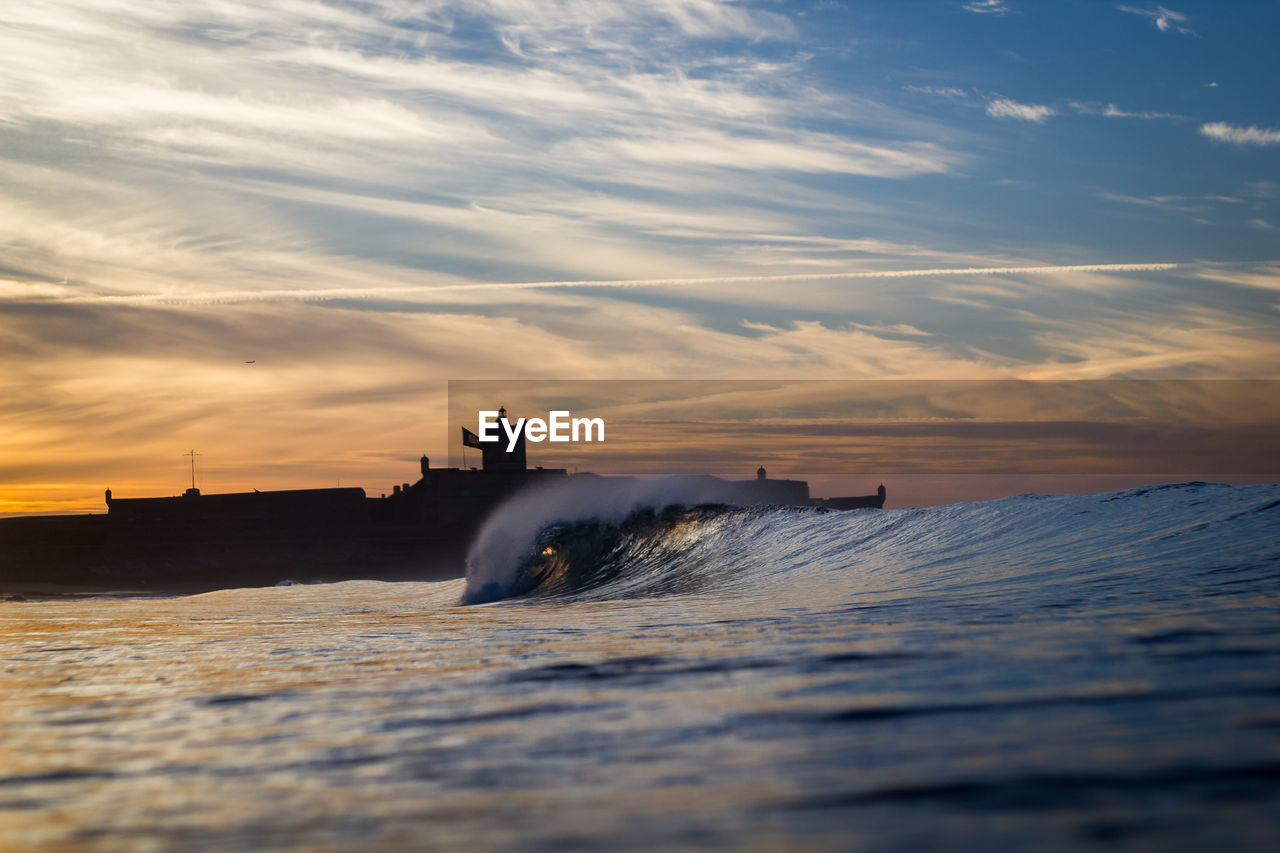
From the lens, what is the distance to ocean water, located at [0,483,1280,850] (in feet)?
7.72

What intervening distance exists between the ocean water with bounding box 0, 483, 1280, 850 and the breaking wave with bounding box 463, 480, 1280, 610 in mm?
266

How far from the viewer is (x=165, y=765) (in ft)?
11.1

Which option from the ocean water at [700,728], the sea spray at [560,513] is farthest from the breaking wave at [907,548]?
the ocean water at [700,728]

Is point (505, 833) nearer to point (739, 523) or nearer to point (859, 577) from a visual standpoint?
point (859, 577)

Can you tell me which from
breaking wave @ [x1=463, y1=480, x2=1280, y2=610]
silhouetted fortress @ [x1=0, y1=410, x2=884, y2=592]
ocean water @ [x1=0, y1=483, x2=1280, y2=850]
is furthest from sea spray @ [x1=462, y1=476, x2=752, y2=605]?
silhouetted fortress @ [x1=0, y1=410, x2=884, y2=592]

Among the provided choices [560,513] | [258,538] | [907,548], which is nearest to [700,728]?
[907,548]

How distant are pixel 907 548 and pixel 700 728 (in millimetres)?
10874

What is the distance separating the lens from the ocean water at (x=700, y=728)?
235 cm

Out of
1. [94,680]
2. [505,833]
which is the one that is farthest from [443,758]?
[94,680]

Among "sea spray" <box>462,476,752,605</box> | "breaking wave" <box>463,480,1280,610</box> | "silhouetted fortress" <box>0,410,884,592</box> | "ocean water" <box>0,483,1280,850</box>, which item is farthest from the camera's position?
"silhouetted fortress" <box>0,410,884,592</box>

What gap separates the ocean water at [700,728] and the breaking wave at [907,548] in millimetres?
266

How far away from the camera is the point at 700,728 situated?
3.40m

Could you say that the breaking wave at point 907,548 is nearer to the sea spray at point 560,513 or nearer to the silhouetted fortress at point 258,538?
the sea spray at point 560,513

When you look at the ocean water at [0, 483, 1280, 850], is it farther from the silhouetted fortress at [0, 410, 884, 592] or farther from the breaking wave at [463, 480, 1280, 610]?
the silhouetted fortress at [0, 410, 884, 592]
